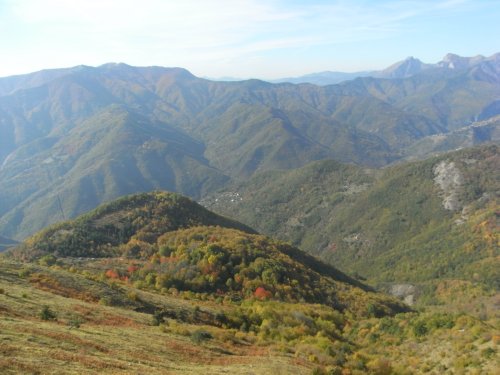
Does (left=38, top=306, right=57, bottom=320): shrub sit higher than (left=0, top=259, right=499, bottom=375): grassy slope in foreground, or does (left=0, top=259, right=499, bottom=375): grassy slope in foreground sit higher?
(left=38, top=306, right=57, bottom=320): shrub

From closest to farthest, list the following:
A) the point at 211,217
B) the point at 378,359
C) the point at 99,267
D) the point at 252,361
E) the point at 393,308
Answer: the point at 252,361 → the point at 378,359 → the point at 99,267 → the point at 393,308 → the point at 211,217

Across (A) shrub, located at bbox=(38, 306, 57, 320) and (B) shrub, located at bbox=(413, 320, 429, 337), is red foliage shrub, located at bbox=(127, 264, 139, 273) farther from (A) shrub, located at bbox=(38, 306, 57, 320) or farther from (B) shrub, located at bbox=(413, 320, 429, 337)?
(B) shrub, located at bbox=(413, 320, 429, 337)

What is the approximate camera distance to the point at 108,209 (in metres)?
127

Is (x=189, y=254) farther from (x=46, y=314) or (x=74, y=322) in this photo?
(x=46, y=314)

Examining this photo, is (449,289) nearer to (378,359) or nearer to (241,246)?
(241,246)

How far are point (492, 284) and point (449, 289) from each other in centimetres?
1621

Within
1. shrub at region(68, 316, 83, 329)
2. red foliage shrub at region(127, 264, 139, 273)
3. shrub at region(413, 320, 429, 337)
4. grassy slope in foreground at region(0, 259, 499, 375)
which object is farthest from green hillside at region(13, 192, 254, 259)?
shrub at region(413, 320, 429, 337)

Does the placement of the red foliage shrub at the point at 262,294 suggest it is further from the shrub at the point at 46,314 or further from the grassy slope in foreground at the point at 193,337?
the shrub at the point at 46,314

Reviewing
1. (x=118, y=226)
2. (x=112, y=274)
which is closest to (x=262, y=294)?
(x=112, y=274)

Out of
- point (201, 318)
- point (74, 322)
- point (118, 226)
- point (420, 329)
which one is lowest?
point (420, 329)

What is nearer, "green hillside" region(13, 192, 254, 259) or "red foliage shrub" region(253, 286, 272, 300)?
"red foliage shrub" region(253, 286, 272, 300)

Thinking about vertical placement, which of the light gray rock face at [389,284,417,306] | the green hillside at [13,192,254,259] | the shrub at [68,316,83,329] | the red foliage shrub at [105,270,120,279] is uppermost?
the shrub at [68,316,83,329]

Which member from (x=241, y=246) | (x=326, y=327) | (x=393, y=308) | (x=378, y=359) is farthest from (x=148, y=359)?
(x=393, y=308)

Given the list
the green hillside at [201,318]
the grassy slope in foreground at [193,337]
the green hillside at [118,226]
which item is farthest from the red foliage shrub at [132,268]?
the grassy slope in foreground at [193,337]
